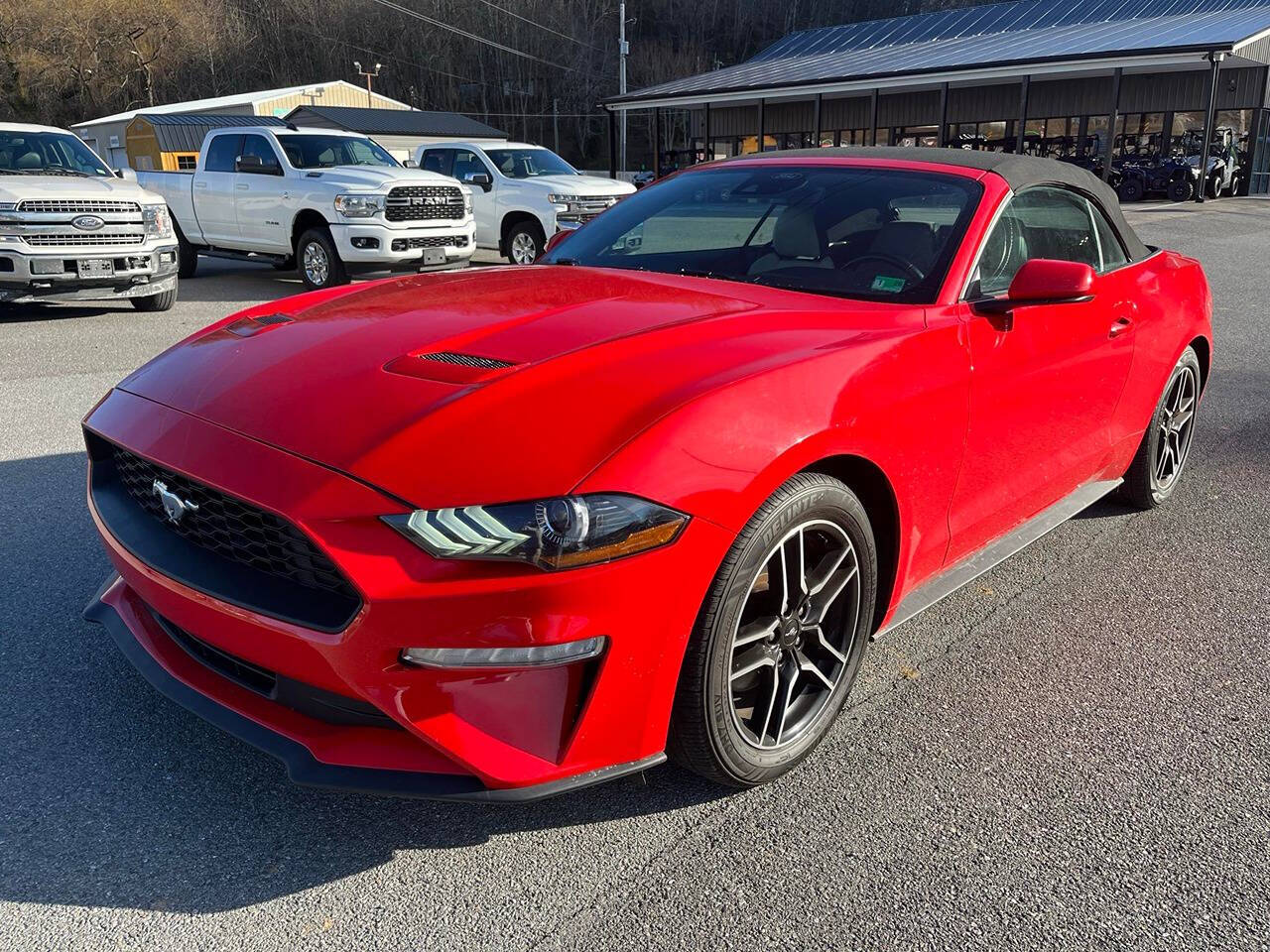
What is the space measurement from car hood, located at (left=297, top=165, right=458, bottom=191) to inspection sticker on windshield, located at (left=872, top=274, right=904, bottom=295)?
9578mm

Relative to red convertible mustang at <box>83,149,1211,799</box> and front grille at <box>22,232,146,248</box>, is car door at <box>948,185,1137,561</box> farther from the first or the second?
front grille at <box>22,232,146,248</box>

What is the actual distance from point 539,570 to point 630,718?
0.42m

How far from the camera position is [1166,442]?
183 inches

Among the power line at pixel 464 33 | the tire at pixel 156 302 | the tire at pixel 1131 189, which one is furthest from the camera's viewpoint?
the power line at pixel 464 33

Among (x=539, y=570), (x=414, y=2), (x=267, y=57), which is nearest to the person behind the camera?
(x=539, y=570)

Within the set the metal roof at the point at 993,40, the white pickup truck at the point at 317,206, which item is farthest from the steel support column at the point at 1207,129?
the white pickup truck at the point at 317,206

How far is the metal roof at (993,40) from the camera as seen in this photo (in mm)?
29906

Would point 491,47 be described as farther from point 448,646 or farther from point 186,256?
point 448,646

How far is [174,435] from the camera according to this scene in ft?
7.96

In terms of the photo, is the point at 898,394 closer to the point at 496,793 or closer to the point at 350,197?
the point at 496,793

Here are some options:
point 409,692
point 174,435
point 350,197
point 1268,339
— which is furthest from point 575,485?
point 350,197

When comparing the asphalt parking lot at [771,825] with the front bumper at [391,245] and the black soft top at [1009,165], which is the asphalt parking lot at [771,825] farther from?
the front bumper at [391,245]

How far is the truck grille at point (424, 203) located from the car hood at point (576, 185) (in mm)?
1849

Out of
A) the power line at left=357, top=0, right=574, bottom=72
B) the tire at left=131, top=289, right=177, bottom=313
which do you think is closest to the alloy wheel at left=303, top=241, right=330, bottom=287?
the tire at left=131, top=289, right=177, bottom=313
